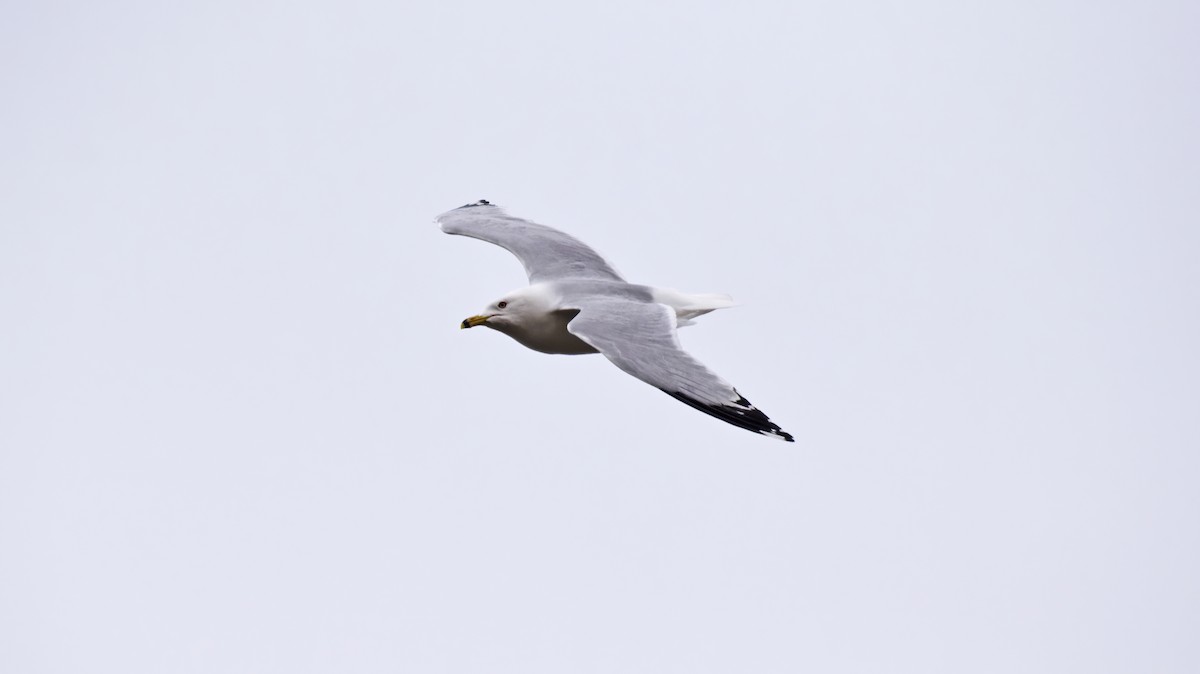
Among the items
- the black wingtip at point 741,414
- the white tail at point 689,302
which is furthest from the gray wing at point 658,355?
the white tail at point 689,302

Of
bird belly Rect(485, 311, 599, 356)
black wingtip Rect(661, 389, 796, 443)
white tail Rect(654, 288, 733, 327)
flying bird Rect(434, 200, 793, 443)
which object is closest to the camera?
black wingtip Rect(661, 389, 796, 443)

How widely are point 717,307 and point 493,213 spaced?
8.46 feet

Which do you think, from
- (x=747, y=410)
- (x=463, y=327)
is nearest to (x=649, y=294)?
(x=463, y=327)

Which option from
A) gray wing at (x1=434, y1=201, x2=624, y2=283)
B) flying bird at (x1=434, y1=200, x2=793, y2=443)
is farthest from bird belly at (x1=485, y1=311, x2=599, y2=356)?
gray wing at (x1=434, y1=201, x2=624, y2=283)

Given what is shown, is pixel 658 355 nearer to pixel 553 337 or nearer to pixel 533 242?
pixel 553 337

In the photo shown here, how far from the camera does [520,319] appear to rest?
917cm

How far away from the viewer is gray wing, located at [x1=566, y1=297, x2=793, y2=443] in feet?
24.8

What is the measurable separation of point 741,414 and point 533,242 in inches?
137

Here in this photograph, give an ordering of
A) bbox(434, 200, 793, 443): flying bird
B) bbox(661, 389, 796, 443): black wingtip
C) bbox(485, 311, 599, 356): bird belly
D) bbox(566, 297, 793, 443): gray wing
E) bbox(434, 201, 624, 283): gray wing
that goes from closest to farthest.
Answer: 1. bbox(661, 389, 796, 443): black wingtip
2. bbox(566, 297, 793, 443): gray wing
3. bbox(434, 200, 793, 443): flying bird
4. bbox(485, 311, 599, 356): bird belly
5. bbox(434, 201, 624, 283): gray wing

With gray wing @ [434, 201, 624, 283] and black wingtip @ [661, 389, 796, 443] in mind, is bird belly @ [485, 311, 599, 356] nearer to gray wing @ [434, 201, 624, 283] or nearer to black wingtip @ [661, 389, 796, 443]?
gray wing @ [434, 201, 624, 283]

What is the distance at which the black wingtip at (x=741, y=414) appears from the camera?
7.37 meters

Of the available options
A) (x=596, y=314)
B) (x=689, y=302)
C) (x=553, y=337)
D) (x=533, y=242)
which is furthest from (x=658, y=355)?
(x=533, y=242)

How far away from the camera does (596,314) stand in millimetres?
8742

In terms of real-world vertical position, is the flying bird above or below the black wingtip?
above
